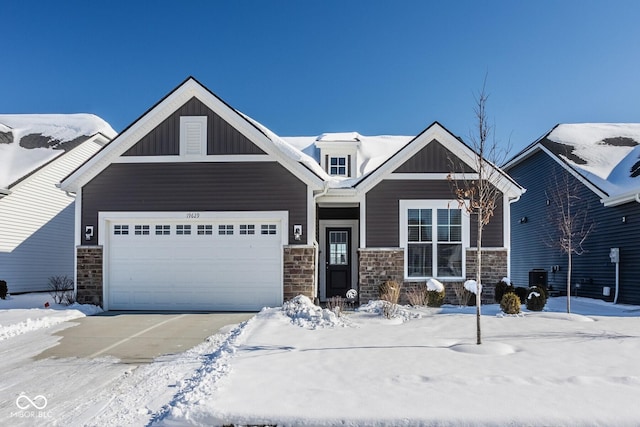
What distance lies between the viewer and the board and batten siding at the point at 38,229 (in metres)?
16.6

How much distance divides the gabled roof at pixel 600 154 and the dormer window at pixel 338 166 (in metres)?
7.95

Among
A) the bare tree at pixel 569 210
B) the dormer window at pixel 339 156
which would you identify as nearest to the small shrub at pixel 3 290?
the dormer window at pixel 339 156

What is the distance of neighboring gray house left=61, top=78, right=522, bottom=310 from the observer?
1263cm

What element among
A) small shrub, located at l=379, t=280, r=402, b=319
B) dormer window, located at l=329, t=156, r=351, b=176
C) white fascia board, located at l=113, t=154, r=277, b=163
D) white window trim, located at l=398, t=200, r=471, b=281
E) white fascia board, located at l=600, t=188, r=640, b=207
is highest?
dormer window, located at l=329, t=156, r=351, b=176

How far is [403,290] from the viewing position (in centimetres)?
1290

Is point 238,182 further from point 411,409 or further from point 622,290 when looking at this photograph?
point 622,290

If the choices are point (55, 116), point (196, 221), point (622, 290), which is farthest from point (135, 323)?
point (55, 116)

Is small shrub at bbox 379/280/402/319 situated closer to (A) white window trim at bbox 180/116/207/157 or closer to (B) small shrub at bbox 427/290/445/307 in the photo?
(B) small shrub at bbox 427/290/445/307

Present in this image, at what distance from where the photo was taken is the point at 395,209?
517 inches

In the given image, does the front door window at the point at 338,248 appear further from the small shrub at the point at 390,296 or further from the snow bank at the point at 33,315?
the snow bank at the point at 33,315

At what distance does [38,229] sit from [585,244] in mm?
20030

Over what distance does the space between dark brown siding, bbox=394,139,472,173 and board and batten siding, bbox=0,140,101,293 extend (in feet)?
41.4

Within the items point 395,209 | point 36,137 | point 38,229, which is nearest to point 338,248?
point 395,209

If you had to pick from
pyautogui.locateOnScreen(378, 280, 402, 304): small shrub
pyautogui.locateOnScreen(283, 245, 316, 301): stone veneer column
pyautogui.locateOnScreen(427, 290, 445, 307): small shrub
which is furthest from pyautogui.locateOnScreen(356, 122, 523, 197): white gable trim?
pyautogui.locateOnScreen(427, 290, 445, 307): small shrub
